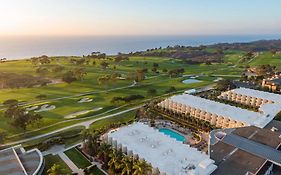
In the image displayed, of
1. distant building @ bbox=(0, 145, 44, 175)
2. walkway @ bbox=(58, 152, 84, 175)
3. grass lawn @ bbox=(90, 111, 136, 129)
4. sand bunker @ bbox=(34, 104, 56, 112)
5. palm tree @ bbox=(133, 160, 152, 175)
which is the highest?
palm tree @ bbox=(133, 160, 152, 175)

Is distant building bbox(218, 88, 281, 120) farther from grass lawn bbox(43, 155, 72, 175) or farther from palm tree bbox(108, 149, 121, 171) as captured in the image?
grass lawn bbox(43, 155, 72, 175)

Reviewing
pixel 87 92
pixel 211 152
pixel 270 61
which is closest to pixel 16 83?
pixel 87 92

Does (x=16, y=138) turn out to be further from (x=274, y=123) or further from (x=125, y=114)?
(x=274, y=123)

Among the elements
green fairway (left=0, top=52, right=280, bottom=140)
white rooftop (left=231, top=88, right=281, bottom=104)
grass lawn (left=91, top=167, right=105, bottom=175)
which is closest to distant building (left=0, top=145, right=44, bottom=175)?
grass lawn (left=91, top=167, right=105, bottom=175)

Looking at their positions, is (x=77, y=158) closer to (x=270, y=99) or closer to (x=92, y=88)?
(x=92, y=88)

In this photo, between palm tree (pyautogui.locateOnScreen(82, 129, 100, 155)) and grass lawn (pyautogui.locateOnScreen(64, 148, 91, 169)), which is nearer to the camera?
grass lawn (pyautogui.locateOnScreen(64, 148, 91, 169))

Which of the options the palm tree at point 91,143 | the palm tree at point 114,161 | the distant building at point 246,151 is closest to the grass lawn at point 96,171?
the palm tree at point 114,161

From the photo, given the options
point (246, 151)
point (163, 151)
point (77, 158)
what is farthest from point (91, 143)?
point (246, 151)
